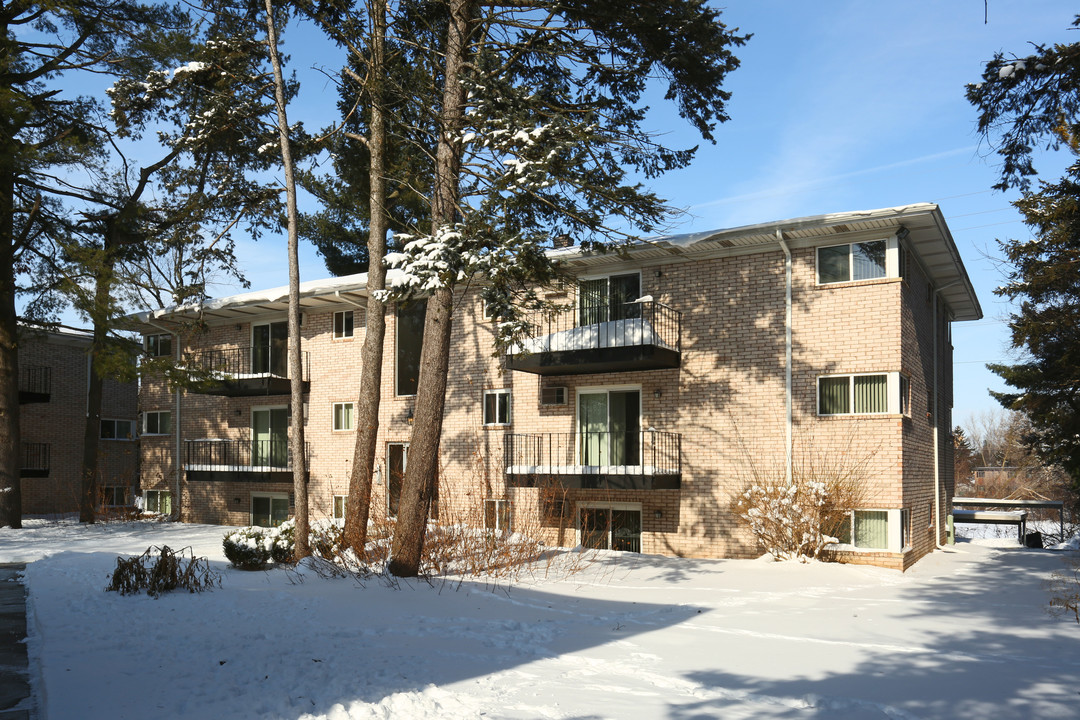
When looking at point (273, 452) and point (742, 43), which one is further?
point (273, 452)

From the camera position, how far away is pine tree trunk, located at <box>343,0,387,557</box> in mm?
14844

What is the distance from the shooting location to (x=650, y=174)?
1475 cm

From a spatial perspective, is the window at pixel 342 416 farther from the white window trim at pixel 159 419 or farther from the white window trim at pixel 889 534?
the white window trim at pixel 889 534

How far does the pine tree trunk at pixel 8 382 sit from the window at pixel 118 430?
11473 mm

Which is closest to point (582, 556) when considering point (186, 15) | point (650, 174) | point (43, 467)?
point (650, 174)

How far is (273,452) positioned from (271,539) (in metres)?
10.1

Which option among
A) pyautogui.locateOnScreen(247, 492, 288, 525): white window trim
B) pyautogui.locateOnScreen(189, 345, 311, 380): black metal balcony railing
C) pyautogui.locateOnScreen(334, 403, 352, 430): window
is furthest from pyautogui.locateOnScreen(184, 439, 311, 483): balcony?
pyautogui.locateOnScreen(189, 345, 311, 380): black metal balcony railing

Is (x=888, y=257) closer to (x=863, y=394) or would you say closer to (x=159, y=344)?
(x=863, y=394)

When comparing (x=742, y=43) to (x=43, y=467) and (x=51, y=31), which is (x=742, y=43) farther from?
(x=43, y=467)

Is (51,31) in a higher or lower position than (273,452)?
higher

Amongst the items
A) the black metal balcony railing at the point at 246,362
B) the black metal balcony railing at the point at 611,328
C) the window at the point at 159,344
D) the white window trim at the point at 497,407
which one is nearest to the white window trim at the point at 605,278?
the black metal balcony railing at the point at 611,328

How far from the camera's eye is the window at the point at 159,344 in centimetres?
2618

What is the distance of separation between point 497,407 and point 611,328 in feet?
12.9

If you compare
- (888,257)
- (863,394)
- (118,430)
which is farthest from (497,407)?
(118,430)
